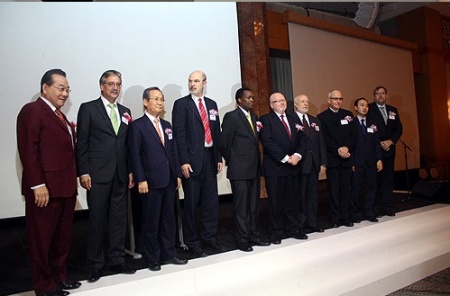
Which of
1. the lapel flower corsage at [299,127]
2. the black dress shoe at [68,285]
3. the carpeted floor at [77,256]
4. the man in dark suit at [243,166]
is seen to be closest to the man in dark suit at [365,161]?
the carpeted floor at [77,256]

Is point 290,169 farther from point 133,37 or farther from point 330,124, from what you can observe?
point 133,37

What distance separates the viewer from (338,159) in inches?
133

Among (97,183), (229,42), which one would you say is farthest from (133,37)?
(97,183)

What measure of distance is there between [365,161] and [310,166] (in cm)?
81

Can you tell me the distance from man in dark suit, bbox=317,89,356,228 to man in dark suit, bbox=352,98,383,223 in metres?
0.12

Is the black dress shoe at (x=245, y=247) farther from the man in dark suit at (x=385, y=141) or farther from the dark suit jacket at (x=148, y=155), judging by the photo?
the man in dark suit at (x=385, y=141)

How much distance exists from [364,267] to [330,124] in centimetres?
136

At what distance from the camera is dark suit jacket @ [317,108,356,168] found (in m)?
3.38

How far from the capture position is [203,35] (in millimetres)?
3951

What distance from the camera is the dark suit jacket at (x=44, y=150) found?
1.96 m

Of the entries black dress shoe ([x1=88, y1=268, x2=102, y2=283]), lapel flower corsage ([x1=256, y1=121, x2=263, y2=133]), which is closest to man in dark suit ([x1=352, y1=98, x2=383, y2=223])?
lapel flower corsage ([x1=256, y1=121, x2=263, y2=133])

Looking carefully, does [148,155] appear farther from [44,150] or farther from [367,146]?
[367,146]

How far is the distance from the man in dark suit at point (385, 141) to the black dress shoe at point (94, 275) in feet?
9.44

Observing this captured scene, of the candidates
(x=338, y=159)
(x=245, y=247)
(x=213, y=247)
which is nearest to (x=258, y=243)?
(x=245, y=247)
